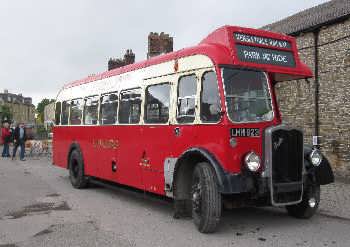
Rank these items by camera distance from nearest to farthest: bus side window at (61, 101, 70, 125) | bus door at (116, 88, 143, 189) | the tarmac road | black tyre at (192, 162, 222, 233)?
the tarmac road
black tyre at (192, 162, 222, 233)
bus door at (116, 88, 143, 189)
bus side window at (61, 101, 70, 125)

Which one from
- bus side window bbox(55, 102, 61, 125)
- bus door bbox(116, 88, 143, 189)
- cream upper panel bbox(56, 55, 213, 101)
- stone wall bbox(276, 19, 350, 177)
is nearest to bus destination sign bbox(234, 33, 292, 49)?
cream upper panel bbox(56, 55, 213, 101)

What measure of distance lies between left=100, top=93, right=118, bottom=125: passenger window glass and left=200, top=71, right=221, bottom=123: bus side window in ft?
11.2

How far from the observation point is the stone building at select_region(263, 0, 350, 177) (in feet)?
43.6

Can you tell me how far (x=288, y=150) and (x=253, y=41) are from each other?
1.83 m

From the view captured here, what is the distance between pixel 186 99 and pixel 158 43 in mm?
13421

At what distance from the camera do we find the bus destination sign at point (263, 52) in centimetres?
754

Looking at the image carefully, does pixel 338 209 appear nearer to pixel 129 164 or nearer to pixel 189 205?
pixel 189 205

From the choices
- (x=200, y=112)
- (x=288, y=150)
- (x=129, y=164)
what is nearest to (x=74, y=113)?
(x=129, y=164)

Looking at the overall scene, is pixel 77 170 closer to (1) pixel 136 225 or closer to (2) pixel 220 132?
(1) pixel 136 225

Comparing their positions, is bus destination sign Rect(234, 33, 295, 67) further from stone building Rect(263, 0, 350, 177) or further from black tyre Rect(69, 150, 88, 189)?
black tyre Rect(69, 150, 88, 189)

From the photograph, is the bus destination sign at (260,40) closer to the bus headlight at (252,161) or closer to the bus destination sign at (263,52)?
the bus destination sign at (263,52)

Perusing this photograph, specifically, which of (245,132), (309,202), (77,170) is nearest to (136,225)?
(245,132)

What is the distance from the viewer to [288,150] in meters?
7.37

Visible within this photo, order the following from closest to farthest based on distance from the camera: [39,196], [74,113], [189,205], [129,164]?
1. [189,205]
2. [129,164]
3. [39,196]
4. [74,113]
